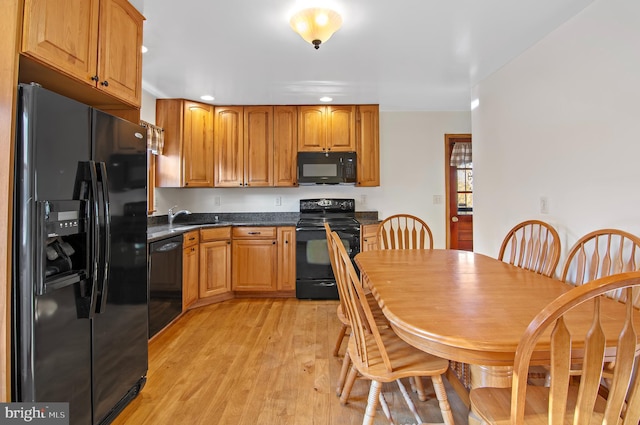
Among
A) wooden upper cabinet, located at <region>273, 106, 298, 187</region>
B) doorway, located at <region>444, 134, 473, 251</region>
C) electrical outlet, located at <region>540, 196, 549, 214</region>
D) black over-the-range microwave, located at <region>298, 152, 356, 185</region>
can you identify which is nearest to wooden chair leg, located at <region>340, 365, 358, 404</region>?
electrical outlet, located at <region>540, 196, 549, 214</region>

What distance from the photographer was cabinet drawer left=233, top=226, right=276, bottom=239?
3512mm

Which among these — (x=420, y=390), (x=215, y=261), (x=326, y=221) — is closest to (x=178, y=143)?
(x=215, y=261)

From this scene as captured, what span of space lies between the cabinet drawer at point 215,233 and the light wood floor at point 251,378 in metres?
0.79

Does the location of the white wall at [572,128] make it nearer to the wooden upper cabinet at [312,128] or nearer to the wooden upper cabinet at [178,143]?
the wooden upper cabinet at [312,128]

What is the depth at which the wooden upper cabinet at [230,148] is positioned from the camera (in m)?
3.73

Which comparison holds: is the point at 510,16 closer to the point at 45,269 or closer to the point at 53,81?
the point at 53,81

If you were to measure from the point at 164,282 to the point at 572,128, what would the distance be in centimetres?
310

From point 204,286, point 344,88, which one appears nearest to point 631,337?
point 344,88

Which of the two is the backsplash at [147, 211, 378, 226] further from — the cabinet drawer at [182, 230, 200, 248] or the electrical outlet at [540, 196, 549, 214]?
the electrical outlet at [540, 196, 549, 214]

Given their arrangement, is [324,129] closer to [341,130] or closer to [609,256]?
[341,130]

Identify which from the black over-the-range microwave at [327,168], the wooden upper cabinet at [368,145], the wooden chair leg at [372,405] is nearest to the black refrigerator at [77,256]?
the wooden chair leg at [372,405]

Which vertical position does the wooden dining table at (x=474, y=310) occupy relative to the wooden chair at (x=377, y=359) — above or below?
above

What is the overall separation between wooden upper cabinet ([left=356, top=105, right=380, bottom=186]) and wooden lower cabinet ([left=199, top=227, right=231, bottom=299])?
169 cm

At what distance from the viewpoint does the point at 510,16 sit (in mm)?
1912
